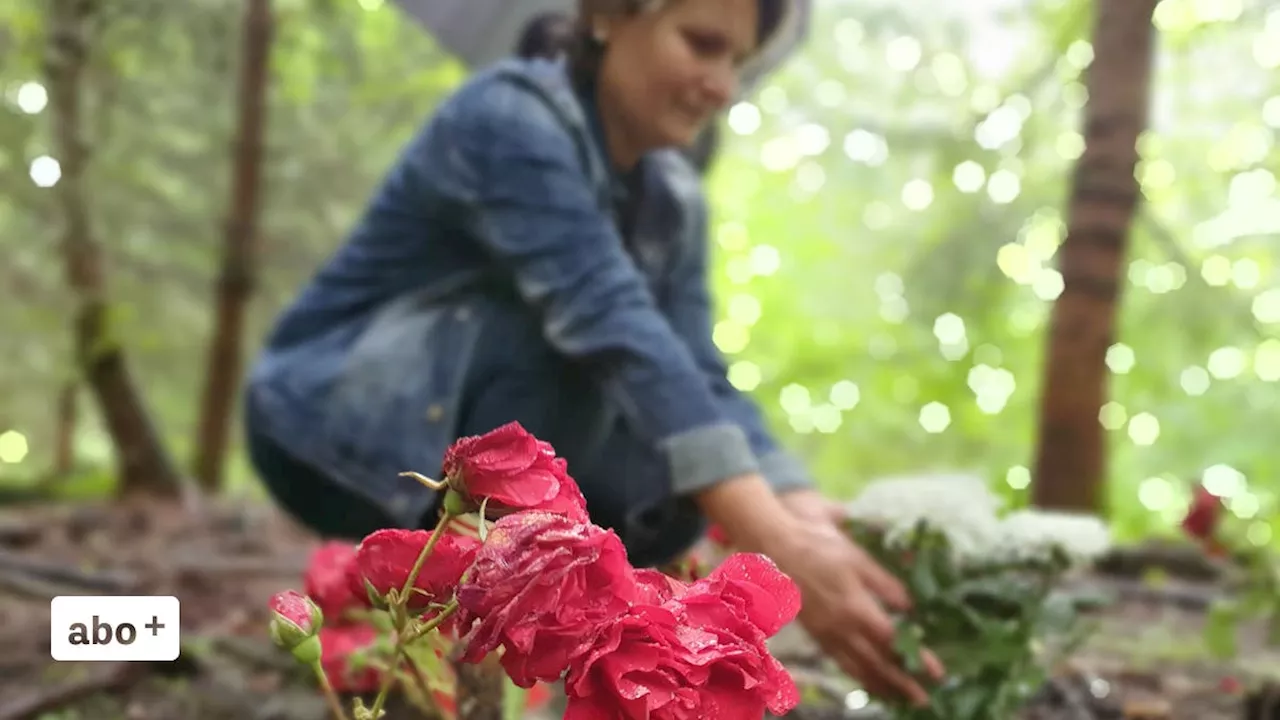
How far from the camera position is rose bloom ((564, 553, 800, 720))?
34cm

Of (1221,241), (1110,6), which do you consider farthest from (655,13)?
(1221,241)

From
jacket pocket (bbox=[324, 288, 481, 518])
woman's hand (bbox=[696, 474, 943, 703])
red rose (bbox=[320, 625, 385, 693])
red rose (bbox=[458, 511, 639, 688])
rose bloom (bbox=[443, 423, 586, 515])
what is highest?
rose bloom (bbox=[443, 423, 586, 515])

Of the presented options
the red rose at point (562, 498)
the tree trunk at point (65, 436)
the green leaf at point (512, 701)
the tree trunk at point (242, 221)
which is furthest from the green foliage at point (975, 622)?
the tree trunk at point (65, 436)

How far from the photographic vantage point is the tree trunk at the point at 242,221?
2.69 metres

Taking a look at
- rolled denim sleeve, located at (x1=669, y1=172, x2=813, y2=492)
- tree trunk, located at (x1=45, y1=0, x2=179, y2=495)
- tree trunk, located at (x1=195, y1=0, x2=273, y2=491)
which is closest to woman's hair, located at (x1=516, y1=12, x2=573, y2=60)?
rolled denim sleeve, located at (x1=669, y1=172, x2=813, y2=492)

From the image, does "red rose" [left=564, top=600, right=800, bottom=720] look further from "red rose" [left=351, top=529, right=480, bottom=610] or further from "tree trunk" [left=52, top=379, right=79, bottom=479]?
"tree trunk" [left=52, top=379, right=79, bottom=479]

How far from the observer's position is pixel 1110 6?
2.03m

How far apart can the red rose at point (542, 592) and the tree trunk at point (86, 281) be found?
2.18m

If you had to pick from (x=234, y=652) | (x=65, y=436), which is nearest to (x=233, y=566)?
(x=234, y=652)

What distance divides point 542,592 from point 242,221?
270 cm

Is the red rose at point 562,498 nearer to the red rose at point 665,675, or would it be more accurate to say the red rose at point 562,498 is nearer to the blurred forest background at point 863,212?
the red rose at point 665,675

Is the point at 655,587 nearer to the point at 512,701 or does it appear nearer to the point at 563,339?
the point at 512,701

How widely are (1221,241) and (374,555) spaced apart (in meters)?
3.14

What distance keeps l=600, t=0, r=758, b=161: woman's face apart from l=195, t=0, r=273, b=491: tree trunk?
1.97 m
